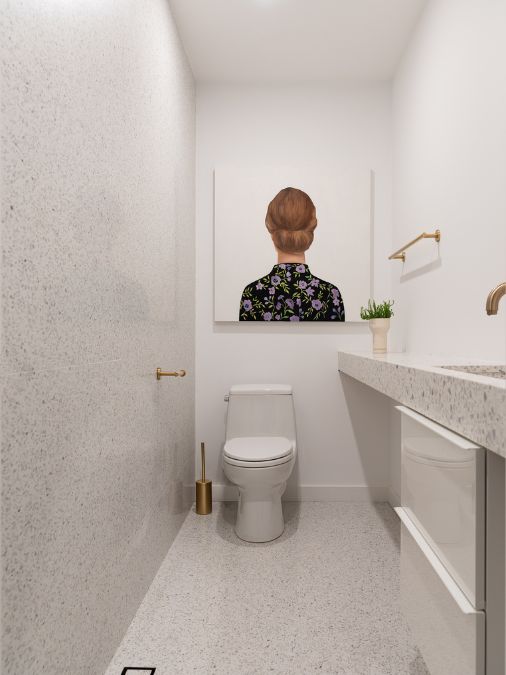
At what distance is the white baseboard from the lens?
8.82ft

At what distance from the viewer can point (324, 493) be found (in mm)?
2701

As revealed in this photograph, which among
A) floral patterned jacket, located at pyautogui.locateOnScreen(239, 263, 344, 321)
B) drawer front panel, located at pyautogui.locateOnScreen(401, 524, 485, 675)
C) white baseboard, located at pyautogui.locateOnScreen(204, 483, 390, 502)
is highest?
floral patterned jacket, located at pyautogui.locateOnScreen(239, 263, 344, 321)

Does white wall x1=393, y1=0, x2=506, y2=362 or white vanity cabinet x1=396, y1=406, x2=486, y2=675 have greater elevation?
white wall x1=393, y1=0, x2=506, y2=362

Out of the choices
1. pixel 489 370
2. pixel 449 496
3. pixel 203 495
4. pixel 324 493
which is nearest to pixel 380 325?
pixel 489 370

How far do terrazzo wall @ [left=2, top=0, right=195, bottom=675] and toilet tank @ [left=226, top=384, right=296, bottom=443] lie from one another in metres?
0.64

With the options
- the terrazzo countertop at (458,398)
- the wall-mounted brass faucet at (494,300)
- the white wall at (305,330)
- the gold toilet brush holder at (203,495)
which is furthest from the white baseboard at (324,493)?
the wall-mounted brass faucet at (494,300)

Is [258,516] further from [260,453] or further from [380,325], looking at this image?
[380,325]

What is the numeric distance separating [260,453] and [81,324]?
4.00 feet

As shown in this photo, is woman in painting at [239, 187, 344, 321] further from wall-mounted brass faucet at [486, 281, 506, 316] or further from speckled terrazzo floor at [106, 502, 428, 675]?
wall-mounted brass faucet at [486, 281, 506, 316]

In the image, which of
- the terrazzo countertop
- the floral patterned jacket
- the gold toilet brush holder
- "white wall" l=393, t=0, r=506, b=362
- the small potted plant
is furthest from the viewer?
the floral patterned jacket

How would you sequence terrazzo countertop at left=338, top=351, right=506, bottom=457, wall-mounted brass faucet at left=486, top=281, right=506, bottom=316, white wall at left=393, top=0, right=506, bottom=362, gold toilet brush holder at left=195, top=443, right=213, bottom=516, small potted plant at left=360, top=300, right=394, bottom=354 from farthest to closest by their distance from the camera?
gold toilet brush holder at left=195, top=443, right=213, bottom=516
small potted plant at left=360, top=300, right=394, bottom=354
white wall at left=393, top=0, right=506, bottom=362
wall-mounted brass faucet at left=486, top=281, right=506, bottom=316
terrazzo countertop at left=338, top=351, right=506, bottom=457

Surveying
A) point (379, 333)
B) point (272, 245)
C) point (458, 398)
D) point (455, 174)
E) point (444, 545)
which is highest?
point (455, 174)

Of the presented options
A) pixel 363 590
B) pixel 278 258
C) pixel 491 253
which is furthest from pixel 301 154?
pixel 363 590

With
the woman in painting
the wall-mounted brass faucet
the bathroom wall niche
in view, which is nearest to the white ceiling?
the bathroom wall niche
